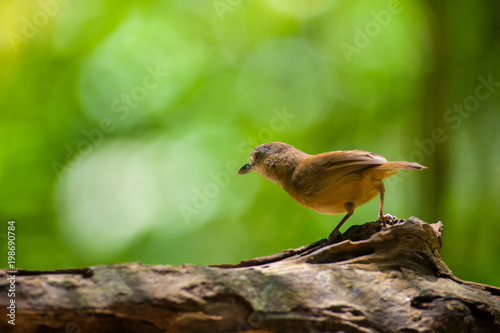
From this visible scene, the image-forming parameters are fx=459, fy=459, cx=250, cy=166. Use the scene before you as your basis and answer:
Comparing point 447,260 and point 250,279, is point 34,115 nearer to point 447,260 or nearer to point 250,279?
point 250,279

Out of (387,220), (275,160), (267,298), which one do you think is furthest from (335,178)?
(267,298)

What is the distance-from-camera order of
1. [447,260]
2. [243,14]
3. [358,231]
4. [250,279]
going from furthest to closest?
[243,14]
[447,260]
[358,231]
[250,279]

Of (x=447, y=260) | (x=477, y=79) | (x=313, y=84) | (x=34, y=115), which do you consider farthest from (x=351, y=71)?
(x=34, y=115)

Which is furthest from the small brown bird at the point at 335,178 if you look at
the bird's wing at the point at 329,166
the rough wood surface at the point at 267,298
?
the rough wood surface at the point at 267,298

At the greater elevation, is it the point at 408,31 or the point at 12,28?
the point at 12,28

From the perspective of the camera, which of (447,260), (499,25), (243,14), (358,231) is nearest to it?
(358,231)

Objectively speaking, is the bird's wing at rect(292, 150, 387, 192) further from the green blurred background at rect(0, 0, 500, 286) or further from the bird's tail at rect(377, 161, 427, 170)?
the green blurred background at rect(0, 0, 500, 286)

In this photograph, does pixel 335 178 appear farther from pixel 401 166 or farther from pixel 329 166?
pixel 401 166

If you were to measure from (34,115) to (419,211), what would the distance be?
16.5 feet

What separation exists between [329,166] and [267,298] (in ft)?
4.94

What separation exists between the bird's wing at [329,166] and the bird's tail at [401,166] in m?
0.04

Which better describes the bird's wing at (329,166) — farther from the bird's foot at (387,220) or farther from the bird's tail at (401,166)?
the bird's foot at (387,220)

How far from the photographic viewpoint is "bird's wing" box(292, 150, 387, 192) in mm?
3441

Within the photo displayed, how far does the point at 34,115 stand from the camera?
583 cm
